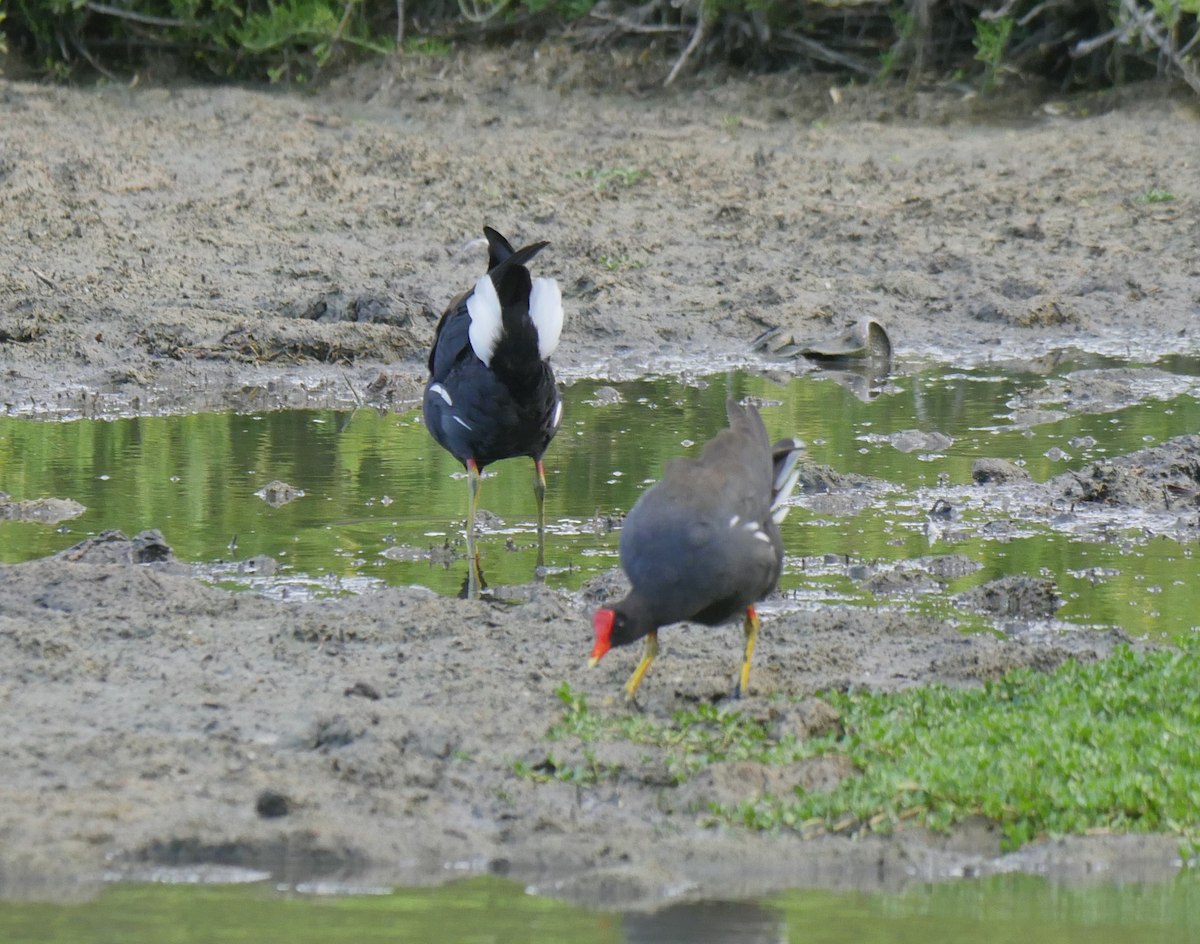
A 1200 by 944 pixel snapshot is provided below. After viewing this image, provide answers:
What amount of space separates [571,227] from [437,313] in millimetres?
1886

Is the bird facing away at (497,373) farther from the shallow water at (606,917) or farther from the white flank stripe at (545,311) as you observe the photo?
the shallow water at (606,917)

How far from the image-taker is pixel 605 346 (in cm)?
1118

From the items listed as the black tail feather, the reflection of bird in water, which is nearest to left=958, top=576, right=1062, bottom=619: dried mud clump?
the black tail feather

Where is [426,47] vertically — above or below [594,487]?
above

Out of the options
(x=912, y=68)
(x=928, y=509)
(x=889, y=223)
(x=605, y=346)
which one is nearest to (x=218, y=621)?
(x=928, y=509)

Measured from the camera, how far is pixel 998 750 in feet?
14.4

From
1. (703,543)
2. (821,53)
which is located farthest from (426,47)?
(703,543)

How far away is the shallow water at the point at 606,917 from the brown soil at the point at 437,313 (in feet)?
0.37

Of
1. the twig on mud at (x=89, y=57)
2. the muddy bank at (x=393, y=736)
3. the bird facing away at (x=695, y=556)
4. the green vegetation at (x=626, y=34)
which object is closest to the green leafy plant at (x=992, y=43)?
the green vegetation at (x=626, y=34)

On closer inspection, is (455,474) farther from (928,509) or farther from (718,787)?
(718,787)

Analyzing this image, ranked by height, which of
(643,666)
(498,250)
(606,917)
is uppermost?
(498,250)

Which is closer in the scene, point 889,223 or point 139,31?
point 889,223

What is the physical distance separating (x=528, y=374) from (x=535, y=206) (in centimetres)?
665

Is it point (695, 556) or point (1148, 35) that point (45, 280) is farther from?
point (1148, 35)
